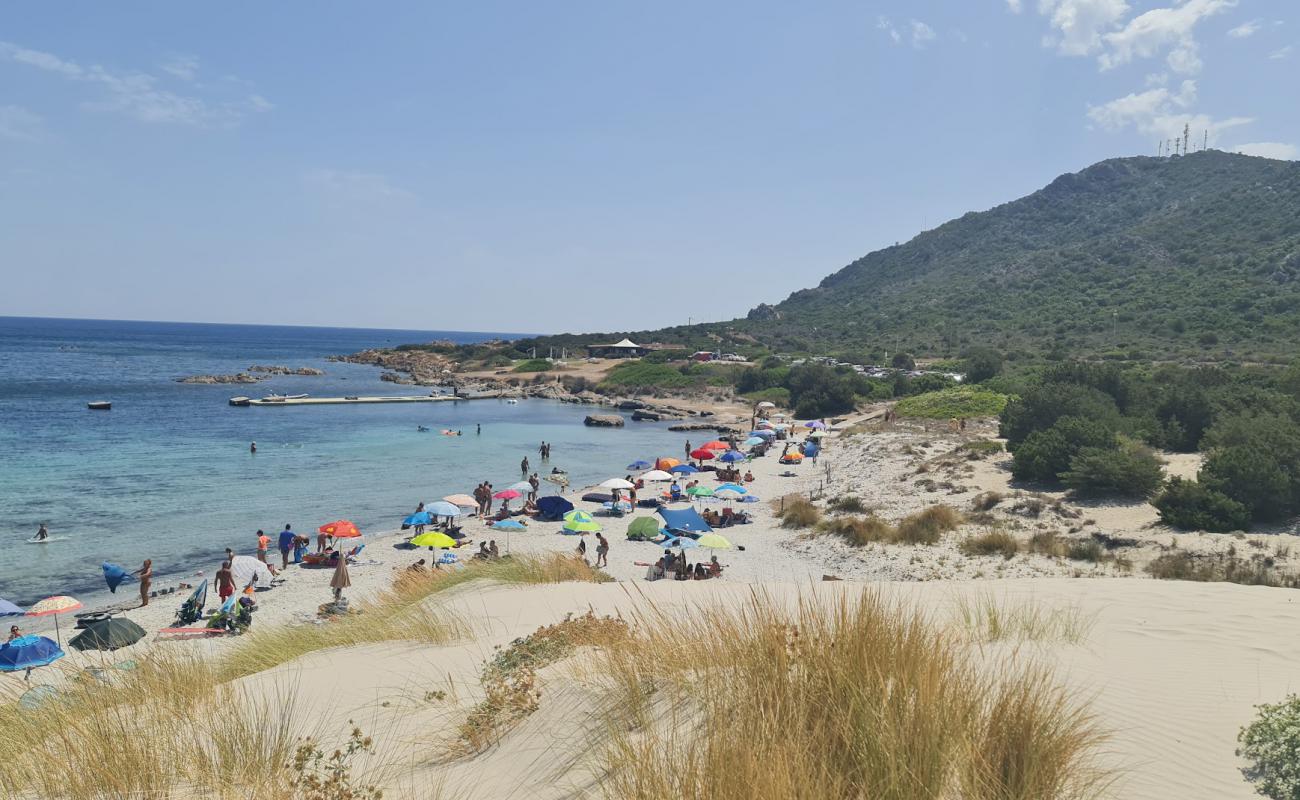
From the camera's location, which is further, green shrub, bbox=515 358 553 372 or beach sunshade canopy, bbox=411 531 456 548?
green shrub, bbox=515 358 553 372

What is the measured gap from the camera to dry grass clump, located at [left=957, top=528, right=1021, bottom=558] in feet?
55.2

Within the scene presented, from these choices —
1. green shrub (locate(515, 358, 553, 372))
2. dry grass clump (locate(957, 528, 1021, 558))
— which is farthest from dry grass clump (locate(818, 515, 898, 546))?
green shrub (locate(515, 358, 553, 372))

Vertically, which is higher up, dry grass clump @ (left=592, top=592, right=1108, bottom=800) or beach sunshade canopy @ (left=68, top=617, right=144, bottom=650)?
dry grass clump @ (left=592, top=592, right=1108, bottom=800)

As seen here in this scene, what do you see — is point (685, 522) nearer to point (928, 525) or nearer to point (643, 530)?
point (643, 530)

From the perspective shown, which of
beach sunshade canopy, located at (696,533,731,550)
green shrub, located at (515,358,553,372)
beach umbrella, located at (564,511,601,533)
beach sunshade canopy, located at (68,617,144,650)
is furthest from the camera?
green shrub, located at (515,358,553,372)

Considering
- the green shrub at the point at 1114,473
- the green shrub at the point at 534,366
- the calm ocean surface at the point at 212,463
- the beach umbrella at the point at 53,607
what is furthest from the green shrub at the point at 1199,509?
the green shrub at the point at 534,366

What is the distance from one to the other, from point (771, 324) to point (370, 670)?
138449 mm

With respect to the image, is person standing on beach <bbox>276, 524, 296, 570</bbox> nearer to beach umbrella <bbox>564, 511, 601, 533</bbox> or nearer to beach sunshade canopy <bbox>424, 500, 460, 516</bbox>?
beach sunshade canopy <bbox>424, 500, 460, 516</bbox>

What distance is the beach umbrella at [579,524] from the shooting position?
21.2m

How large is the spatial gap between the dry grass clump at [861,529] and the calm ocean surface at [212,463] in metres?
15.0

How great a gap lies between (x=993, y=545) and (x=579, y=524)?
10.9 metres

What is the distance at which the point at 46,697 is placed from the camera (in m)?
5.32

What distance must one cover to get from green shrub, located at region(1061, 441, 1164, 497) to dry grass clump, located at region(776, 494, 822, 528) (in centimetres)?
730

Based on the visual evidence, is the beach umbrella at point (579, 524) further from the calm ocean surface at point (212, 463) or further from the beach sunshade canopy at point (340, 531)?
the calm ocean surface at point (212, 463)
